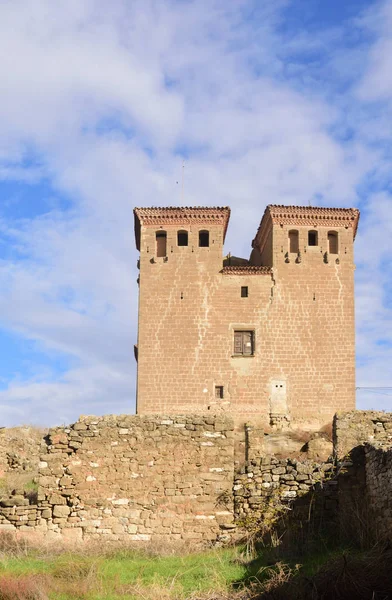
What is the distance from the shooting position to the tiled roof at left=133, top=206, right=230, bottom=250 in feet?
113

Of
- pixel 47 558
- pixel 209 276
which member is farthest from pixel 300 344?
pixel 47 558

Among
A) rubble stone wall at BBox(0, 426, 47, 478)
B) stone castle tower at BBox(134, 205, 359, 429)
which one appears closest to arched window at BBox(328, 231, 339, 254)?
stone castle tower at BBox(134, 205, 359, 429)

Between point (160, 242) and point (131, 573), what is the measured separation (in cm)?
2303

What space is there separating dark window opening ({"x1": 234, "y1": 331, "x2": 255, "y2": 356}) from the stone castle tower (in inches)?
2.0

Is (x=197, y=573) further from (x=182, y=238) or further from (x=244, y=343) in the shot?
(x=182, y=238)

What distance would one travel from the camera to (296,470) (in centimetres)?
1500

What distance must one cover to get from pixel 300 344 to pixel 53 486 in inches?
746

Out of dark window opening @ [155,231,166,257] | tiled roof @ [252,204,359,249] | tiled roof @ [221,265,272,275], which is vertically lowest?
tiled roof @ [221,265,272,275]

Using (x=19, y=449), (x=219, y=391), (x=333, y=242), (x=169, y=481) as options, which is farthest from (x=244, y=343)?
(x=169, y=481)

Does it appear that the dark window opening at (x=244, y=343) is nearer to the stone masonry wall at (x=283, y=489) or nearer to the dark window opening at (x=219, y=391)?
the dark window opening at (x=219, y=391)

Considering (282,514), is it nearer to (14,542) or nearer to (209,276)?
(14,542)

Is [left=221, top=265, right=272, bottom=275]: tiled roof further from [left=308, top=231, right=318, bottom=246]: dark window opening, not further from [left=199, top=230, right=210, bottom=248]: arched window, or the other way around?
[left=308, top=231, right=318, bottom=246]: dark window opening

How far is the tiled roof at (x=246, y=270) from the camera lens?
33.7 m

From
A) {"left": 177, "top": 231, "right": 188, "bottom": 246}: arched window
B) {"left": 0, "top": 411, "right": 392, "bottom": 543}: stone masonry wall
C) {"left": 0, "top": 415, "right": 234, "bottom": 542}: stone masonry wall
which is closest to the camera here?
{"left": 0, "top": 411, "right": 392, "bottom": 543}: stone masonry wall
